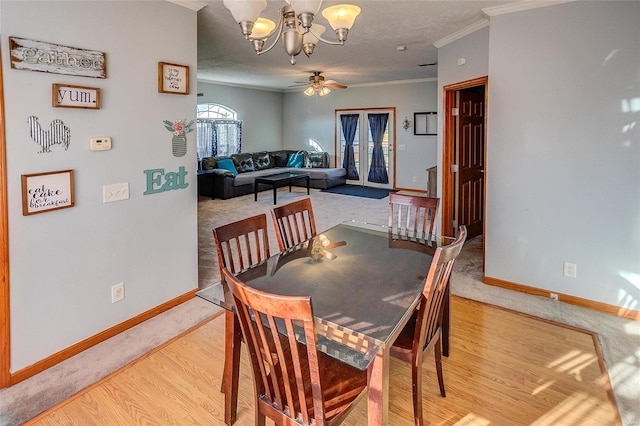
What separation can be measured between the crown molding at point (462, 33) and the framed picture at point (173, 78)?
9.07 feet

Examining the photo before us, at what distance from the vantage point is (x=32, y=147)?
7.04 ft

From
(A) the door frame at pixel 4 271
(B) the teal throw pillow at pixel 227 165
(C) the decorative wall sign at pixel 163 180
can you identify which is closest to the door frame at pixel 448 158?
(C) the decorative wall sign at pixel 163 180

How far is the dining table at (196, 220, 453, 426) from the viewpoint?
1.38 meters

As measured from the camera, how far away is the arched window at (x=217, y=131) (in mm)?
8648

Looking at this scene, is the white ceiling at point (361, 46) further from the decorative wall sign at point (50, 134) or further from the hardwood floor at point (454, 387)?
the hardwood floor at point (454, 387)

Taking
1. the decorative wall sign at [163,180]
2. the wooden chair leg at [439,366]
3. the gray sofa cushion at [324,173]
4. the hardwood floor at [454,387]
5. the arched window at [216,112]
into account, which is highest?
the arched window at [216,112]

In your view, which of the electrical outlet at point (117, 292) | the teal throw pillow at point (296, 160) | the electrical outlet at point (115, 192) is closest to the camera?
the electrical outlet at point (115, 192)

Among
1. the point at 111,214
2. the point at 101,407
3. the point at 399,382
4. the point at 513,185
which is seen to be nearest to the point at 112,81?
the point at 111,214

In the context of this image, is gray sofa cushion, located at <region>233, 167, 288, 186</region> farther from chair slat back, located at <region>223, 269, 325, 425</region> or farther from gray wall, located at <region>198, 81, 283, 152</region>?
chair slat back, located at <region>223, 269, 325, 425</region>

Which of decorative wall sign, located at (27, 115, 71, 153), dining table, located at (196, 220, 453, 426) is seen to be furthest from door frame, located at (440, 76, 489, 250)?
decorative wall sign, located at (27, 115, 71, 153)

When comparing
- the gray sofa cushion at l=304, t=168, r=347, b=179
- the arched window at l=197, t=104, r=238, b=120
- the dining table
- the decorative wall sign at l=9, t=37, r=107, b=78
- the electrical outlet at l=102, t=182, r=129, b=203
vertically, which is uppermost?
the arched window at l=197, t=104, r=238, b=120

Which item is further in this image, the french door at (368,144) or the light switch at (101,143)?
the french door at (368,144)

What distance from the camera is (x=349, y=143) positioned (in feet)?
32.6

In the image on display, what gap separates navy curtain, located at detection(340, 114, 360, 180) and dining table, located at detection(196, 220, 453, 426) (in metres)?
7.41
